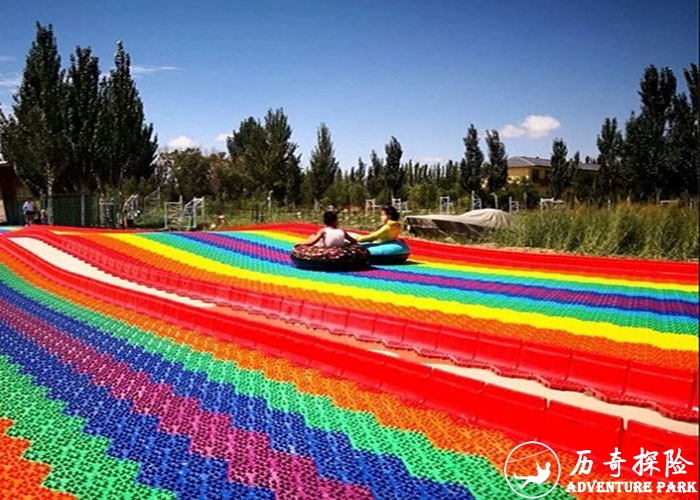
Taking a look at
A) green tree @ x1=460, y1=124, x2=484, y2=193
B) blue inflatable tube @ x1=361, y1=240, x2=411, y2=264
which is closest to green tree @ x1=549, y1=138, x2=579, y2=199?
green tree @ x1=460, y1=124, x2=484, y2=193

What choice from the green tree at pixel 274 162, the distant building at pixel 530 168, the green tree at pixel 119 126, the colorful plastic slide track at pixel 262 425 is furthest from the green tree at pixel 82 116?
the distant building at pixel 530 168

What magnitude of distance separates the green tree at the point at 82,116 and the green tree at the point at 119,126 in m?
0.31

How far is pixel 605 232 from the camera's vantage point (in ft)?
35.0

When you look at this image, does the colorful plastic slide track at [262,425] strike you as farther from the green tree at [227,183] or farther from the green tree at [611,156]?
the green tree at [227,183]

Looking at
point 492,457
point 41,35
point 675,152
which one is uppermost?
point 41,35

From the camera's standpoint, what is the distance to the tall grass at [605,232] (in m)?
8.55

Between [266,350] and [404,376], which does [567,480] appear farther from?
[266,350]

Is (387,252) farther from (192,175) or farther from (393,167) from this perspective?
(192,175)

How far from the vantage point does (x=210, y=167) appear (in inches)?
1550

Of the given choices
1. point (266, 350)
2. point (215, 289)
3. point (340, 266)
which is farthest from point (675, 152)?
point (266, 350)

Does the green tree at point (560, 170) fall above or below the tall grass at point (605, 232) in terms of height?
above

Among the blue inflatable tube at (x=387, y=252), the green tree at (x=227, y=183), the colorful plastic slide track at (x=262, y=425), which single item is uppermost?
the green tree at (x=227, y=183)

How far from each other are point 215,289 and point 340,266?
6.25 feet

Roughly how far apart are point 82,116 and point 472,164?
1716cm
